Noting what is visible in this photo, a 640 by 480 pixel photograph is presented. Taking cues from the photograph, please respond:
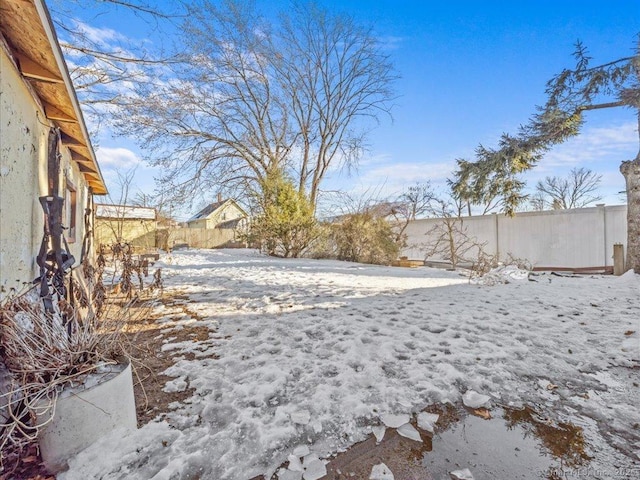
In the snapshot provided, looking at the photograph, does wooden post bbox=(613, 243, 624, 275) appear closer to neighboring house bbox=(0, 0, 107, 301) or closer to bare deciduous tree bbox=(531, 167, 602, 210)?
neighboring house bbox=(0, 0, 107, 301)

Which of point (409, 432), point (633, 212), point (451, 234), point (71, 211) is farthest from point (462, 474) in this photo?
point (451, 234)

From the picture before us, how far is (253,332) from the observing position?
3.02m

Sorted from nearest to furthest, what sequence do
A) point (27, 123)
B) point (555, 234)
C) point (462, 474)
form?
point (462, 474)
point (27, 123)
point (555, 234)

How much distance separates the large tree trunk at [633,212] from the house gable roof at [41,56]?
28.6ft

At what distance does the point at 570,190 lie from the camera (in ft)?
68.0

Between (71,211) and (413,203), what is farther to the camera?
(413,203)

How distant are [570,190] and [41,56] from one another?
26.9 meters

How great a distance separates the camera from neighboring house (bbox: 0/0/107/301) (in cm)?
167

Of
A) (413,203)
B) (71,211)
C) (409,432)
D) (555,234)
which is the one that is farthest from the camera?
(413,203)

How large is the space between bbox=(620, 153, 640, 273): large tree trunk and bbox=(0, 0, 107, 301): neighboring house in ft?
28.6

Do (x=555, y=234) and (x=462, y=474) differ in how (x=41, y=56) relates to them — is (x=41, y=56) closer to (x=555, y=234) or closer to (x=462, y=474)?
(x=462, y=474)

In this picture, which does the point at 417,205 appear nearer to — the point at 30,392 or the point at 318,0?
the point at 318,0

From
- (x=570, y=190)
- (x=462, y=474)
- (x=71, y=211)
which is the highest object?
(x=570, y=190)

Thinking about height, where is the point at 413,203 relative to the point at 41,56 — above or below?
above
